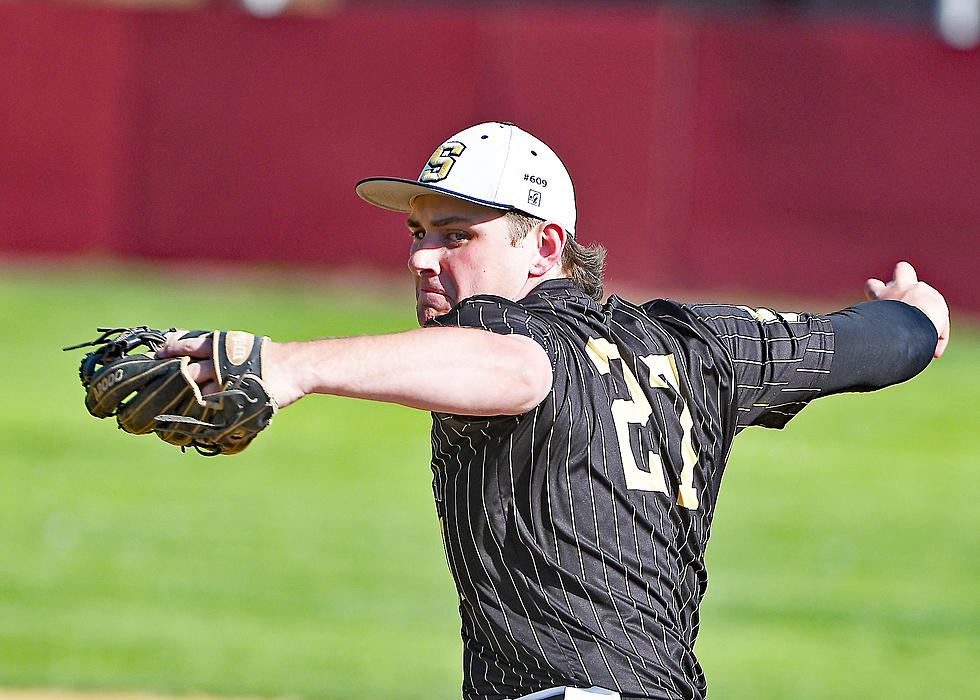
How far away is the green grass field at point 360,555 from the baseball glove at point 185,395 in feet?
13.7

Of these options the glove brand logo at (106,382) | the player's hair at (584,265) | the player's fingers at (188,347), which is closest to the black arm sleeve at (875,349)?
the player's hair at (584,265)

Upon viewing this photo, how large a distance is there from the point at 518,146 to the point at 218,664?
4.52 meters

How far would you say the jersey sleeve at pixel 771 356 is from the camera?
3654mm

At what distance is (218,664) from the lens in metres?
7.34

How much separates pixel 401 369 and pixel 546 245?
0.86 m

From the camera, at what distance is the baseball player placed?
3.20 metres

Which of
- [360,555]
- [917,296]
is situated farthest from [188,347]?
[360,555]

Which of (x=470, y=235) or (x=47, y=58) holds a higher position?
(x=47, y=58)

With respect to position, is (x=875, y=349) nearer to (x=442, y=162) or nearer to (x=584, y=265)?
(x=584, y=265)

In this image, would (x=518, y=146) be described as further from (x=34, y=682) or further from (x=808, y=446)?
(x=808, y=446)

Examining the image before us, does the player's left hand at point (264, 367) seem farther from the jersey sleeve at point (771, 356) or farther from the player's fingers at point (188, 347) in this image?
the jersey sleeve at point (771, 356)

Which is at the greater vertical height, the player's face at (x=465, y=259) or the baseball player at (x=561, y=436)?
the player's face at (x=465, y=259)

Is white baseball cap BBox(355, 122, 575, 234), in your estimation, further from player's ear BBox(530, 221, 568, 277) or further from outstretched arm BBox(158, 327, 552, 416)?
outstretched arm BBox(158, 327, 552, 416)

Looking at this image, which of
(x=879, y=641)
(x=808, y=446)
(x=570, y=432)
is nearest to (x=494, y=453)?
(x=570, y=432)
